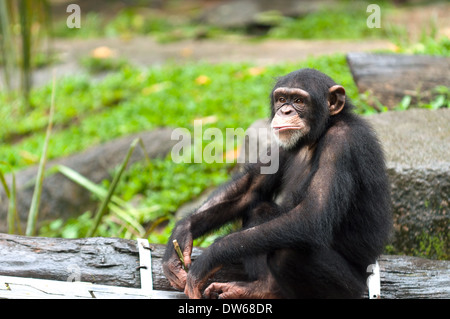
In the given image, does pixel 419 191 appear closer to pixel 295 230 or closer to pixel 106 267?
pixel 295 230

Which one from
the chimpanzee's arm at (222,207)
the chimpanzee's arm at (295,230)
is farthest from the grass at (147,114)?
the chimpanzee's arm at (295,230)

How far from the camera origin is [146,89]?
367 inches

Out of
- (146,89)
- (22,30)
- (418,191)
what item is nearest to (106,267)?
(418,191)

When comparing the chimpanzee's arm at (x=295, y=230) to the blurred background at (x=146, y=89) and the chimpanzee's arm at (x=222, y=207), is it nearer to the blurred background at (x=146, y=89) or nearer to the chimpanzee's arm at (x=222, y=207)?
the chimpanzee's arm at (x=222, y=207)

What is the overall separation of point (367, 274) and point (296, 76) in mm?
1294

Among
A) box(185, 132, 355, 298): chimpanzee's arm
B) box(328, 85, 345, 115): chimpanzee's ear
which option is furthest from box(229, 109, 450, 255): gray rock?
box(185, 132, 355, 298): chimpanzee's arm

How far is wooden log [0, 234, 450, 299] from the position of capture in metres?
3.44

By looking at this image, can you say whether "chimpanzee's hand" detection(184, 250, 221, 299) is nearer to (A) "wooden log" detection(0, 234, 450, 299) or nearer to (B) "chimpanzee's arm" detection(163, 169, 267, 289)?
(A) "wooden log" detection(0, 234, 450, 299)

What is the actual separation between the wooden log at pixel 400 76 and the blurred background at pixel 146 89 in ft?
0.25

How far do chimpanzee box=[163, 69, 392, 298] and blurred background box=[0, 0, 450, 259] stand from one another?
1115 millimetres

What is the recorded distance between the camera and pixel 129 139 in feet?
24.1

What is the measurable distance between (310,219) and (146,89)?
6418 mm

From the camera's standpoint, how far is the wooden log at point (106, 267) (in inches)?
136

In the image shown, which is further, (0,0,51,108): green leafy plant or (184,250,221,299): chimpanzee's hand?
(0,0,51,108): green leafy plant
